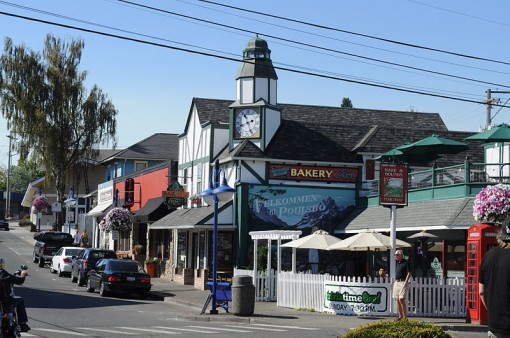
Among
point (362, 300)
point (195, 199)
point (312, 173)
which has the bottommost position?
point (362, 300)

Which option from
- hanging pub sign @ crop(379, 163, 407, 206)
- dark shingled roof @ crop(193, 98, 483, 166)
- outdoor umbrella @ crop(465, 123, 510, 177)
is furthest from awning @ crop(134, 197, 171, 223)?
hanging pub sign @ crop(379, 163, 407, 206)

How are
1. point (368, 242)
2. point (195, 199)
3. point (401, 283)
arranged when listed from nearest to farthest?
1. point (401, 283)
2. point (368, 242)
3. point (195, 199)

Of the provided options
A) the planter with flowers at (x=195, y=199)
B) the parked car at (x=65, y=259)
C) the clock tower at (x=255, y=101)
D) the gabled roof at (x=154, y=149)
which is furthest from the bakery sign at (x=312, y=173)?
the gabled roof at (x=154, y=149)

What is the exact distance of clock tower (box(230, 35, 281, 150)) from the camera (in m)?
34.2

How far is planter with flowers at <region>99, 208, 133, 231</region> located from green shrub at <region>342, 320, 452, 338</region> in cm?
3315

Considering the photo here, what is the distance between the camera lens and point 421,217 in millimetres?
26859

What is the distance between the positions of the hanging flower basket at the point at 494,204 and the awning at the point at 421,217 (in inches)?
155

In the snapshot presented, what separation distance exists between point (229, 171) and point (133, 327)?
51.7 feet

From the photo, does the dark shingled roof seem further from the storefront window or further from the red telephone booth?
the red telephone booth

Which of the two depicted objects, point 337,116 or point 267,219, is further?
point 337,116

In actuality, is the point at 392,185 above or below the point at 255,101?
below

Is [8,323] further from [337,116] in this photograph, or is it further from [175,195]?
[337,116]

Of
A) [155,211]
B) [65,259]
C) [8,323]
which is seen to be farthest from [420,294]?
[65,259]

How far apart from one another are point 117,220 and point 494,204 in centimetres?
2569
